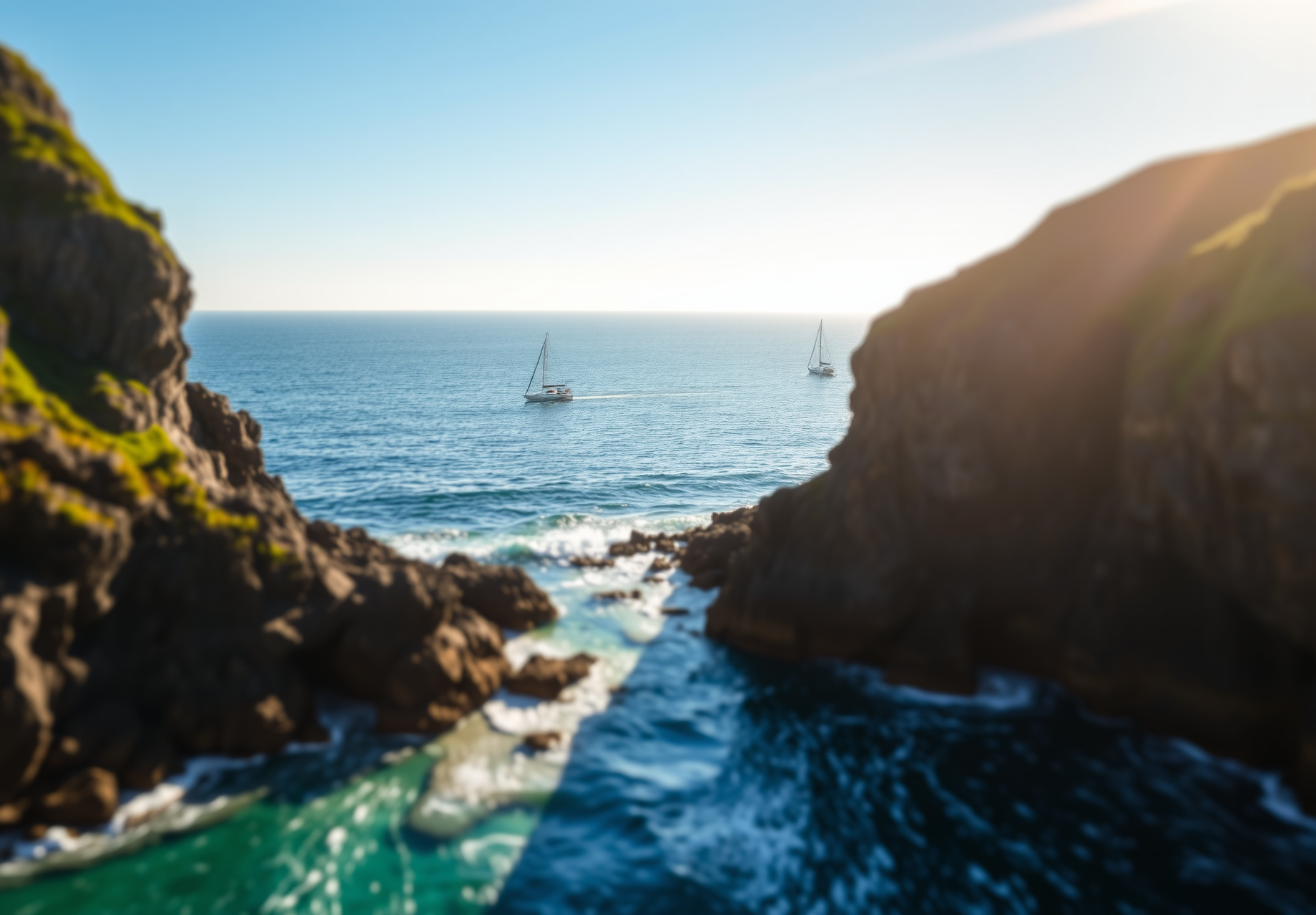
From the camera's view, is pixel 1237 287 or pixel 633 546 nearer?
pixel 1237 287

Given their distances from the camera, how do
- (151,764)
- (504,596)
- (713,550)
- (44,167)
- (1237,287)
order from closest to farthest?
(151,764) → (1237,287) → (44,167) → (504,596) → (713,550)

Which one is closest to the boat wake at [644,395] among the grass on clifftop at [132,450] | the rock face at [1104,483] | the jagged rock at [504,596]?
the jagged rock at [504,596]

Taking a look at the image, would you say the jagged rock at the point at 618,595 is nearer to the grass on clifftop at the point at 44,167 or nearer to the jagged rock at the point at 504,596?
the jagged rock at the point at 504,596

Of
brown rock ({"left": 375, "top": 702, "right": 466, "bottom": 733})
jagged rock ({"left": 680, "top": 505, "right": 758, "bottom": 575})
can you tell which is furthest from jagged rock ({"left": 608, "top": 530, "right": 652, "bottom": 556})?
brown rock ({"left": 375, "top": 702, "right": 466, "bottom": 733})

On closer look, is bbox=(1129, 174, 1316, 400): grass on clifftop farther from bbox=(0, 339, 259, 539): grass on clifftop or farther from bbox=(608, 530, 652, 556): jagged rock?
bbox=(0, 339, 259, 539): grass on clifftop

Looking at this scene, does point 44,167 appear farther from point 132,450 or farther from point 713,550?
point 713,550

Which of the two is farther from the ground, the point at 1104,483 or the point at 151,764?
the point at 1104,483

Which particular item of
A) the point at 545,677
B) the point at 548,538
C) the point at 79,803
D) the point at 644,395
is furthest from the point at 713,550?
the point at 644,395

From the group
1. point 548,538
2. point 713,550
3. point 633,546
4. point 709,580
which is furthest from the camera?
point 548,538
